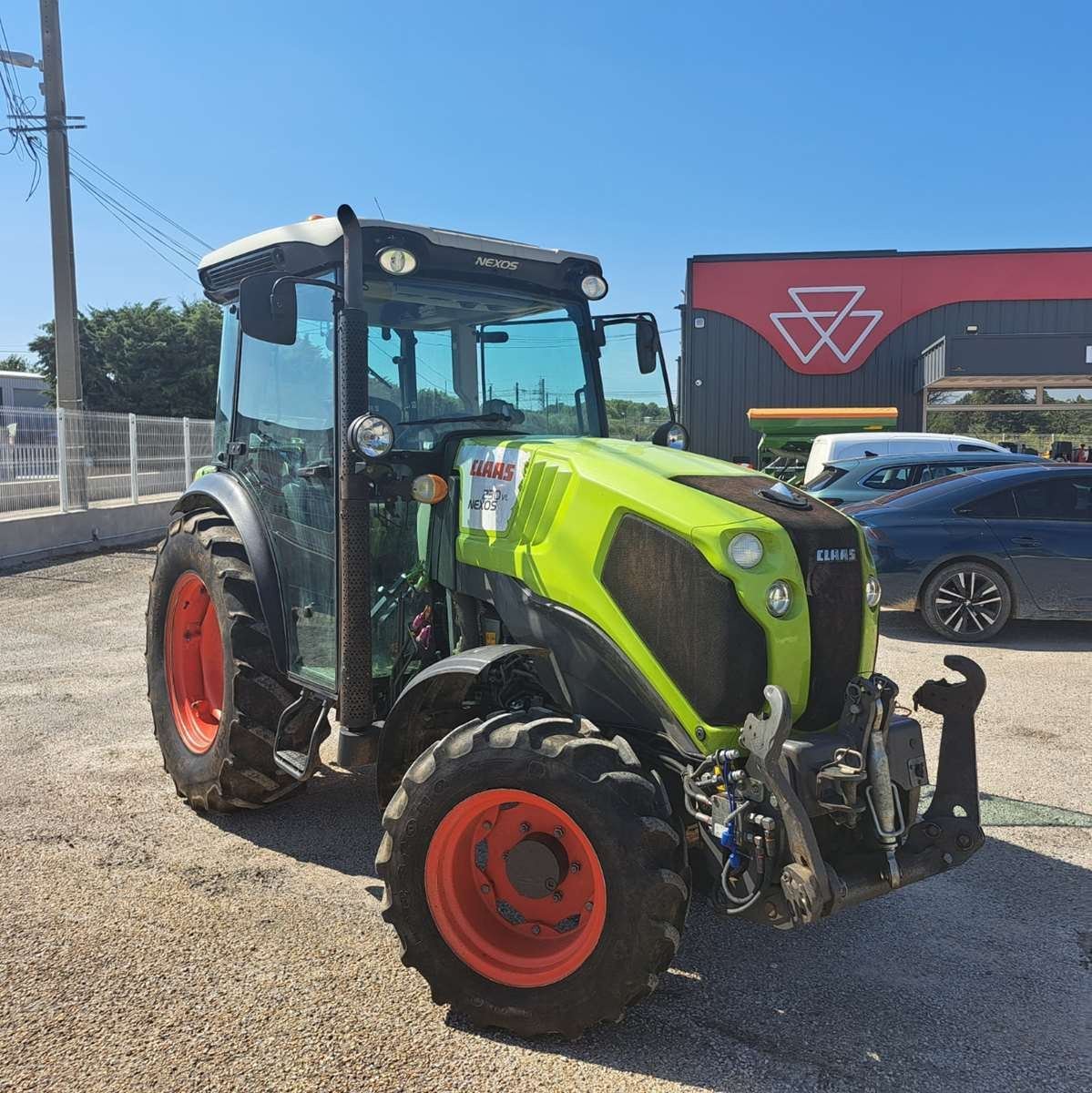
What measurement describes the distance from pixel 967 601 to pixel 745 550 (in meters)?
6.20

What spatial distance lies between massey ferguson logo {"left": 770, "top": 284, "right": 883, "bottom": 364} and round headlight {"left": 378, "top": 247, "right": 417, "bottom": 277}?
22.3 m

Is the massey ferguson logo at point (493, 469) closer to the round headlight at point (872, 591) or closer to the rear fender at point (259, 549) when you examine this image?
the rear fender at point (259, 549)

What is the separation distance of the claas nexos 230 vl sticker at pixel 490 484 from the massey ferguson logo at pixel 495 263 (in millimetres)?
801

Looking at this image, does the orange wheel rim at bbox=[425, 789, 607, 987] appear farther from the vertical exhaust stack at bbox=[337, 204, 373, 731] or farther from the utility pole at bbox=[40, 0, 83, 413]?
the utility pole at bbox=[40, 0, 83, 413]

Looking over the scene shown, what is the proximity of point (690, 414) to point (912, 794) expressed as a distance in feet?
74.6

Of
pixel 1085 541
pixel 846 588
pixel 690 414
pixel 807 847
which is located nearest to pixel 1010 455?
pixel 1085 541

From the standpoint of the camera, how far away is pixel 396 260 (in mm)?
3346

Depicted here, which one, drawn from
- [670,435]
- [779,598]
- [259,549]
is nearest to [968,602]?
[670,435]

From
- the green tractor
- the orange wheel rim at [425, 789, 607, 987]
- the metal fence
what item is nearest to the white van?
the metal fence

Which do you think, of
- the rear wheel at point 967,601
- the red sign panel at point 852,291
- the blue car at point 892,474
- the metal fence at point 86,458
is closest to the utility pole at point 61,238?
the metal fence at point 86,458

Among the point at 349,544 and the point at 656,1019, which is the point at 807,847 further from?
the point at 349,544

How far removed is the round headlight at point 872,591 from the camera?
3.19 metres

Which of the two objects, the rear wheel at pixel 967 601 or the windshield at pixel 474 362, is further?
the rear wheel at pixel 967 601

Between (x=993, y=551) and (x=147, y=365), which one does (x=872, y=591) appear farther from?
(x=147, y=365)
